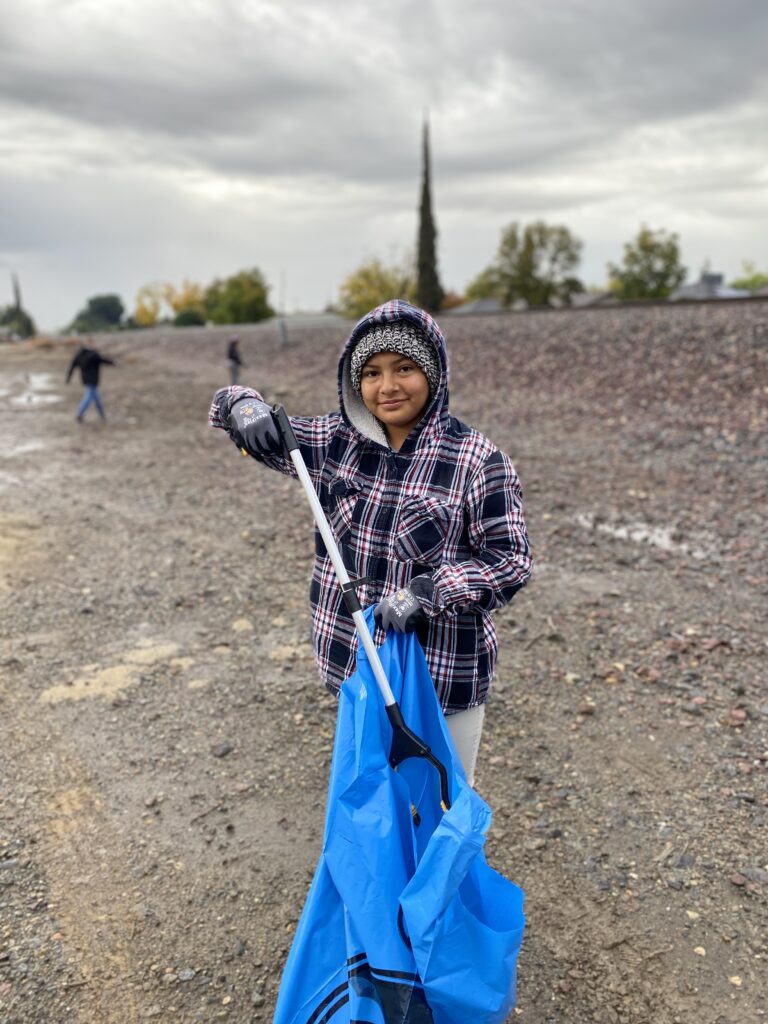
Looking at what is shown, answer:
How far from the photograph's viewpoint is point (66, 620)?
233 inches

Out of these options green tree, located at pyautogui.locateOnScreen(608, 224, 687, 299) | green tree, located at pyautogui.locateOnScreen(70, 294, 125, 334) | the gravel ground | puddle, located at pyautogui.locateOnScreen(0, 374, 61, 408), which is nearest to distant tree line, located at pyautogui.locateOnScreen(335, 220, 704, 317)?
green tree, located at pyautogui.locateOnScreen(608, 224, 687, 299)

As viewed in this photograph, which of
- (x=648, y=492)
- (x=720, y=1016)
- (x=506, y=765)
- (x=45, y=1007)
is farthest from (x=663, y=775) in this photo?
(x=648, y=492)

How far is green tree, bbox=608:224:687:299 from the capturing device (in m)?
54.8

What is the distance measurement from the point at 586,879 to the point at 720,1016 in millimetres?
744

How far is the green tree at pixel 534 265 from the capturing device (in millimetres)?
54594

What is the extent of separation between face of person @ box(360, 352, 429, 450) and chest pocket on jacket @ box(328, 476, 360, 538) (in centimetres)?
24

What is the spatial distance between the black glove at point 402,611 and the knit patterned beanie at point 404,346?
636 millimetres

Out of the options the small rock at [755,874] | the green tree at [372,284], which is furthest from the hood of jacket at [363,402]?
the green tree at [372,284]

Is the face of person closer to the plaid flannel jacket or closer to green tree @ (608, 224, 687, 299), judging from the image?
the plaid flannel jacket

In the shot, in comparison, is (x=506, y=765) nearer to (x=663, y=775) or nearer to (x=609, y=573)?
(x=663, y=775)

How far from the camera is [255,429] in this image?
248 cm

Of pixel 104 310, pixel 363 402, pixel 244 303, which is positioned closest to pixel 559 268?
pixel 244 303

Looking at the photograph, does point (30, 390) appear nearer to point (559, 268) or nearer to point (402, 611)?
point (402, 611)

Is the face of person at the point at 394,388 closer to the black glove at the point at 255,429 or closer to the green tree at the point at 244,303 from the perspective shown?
the black glove at the point at 255,429
